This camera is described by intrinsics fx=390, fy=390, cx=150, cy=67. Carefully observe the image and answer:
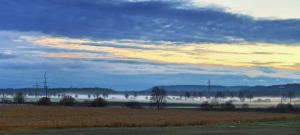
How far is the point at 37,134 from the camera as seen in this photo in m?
32.0

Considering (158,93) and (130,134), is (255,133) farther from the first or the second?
(158,93)

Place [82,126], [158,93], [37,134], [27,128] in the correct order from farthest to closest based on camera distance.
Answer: [158,93] < [82,126] < [27,128] < [37,134]

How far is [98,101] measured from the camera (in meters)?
133

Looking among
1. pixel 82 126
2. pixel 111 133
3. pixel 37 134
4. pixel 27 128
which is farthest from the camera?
pixel 82 126

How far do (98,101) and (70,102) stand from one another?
36.9ft

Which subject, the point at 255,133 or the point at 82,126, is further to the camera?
the point at 82,126

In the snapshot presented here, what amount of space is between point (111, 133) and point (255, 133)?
13298 millimetres

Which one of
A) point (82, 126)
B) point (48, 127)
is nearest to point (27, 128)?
point (48, 127)

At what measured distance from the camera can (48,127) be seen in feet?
125

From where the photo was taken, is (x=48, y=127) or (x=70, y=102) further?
(x=70, y=102)

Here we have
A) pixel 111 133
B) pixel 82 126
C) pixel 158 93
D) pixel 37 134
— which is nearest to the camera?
pixel 37 134

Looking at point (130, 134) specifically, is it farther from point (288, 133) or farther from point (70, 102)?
point (70, 102)

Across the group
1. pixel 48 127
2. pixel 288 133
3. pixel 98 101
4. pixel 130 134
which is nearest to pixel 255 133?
pixel 288 133

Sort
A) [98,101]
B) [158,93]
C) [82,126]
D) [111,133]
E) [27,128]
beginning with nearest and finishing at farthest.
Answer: [111,133] < [27,128] < [82,126] < [98,101] < [158,93]
